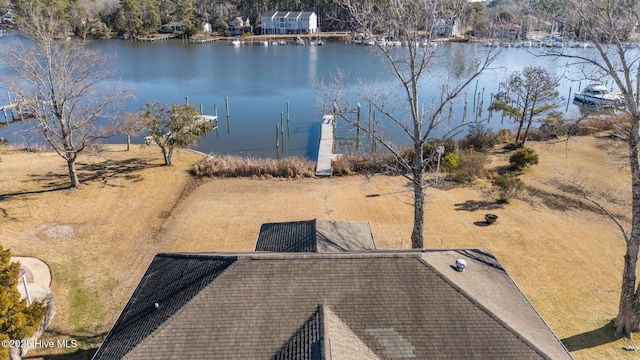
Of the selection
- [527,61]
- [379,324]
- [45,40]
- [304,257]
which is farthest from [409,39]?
[527,61]

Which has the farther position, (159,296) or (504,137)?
(504,137)

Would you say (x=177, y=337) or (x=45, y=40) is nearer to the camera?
(x=177, y=337)

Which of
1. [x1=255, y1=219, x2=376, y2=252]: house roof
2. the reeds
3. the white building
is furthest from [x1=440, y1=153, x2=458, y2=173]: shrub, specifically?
the white building

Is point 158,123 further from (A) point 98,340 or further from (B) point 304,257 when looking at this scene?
(B) point 304,257

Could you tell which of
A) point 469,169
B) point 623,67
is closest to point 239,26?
point 469,169

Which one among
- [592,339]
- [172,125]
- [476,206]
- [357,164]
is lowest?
[592,339]

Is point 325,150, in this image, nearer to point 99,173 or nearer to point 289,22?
point 99,173
